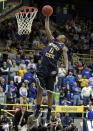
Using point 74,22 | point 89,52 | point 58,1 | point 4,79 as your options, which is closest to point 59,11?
point 58,1

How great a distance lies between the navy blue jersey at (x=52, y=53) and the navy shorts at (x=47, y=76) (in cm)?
13

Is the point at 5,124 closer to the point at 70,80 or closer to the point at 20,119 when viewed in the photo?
the point at 20,119

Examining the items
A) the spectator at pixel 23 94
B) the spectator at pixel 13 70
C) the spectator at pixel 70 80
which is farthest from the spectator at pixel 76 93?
the spectator at pixel 13 70

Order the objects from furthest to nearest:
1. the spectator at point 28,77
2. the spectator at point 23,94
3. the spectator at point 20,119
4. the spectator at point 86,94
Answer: the spectator at point 28,77, the spectator at point 86,94, the spectator at point 23,94, the spectator at point 20,119

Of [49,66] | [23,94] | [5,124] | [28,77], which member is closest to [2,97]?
[23,94]

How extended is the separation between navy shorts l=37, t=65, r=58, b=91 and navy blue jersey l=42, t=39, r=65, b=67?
0.41 feet

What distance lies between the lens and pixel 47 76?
28.8 ft

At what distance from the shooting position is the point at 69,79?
18.5 meters

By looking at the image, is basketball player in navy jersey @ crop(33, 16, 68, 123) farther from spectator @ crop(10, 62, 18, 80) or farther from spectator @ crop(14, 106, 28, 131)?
spectator @ crop(10, 62, 18, 80)

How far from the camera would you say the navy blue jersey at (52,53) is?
28.6 ft

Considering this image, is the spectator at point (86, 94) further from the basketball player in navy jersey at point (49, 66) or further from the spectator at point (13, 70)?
the basketball player in navy jersey at point (49, 66)

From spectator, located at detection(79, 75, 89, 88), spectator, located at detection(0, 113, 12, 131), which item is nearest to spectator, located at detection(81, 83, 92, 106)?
spectator, located at detection(79, 75, 89, 88)

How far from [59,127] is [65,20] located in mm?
14792

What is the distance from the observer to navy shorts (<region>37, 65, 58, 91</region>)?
28.5 feet
